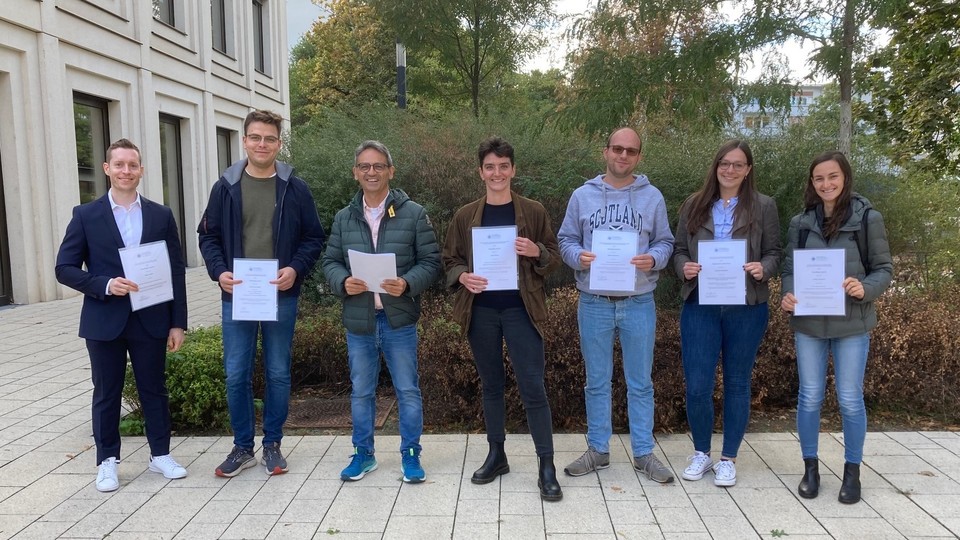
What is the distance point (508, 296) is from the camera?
384 centimetres

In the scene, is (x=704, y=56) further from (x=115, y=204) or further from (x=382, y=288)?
(x=115, y=204)

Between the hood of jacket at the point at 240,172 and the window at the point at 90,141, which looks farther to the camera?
the window at the point at 90,141

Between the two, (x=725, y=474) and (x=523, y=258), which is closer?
(x=523, y=258)

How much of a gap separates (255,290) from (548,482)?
2077mm

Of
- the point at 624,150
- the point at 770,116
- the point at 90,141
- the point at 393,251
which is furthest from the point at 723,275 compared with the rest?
the point at 90,141

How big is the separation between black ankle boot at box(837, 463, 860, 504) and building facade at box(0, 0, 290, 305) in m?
11.9

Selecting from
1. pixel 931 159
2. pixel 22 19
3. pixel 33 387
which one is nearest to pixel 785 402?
pixel 33 387

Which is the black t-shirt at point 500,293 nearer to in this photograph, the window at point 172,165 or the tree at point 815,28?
the tree at point 815,28

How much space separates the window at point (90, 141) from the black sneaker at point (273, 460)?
10.5 meters

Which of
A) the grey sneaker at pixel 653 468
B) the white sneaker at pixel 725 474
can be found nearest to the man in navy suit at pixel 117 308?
the grey sneaker at pixel 653 468

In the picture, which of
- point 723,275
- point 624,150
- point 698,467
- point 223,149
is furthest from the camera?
point 223,149

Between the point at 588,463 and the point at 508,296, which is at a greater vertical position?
the point at 508,296

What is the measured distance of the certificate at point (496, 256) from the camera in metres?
3.72

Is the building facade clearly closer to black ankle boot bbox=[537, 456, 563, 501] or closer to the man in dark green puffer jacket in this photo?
the man in dark green puffer jacket
